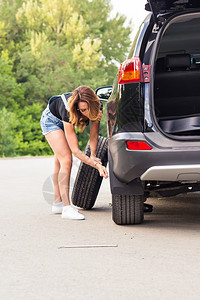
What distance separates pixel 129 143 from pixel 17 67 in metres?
42.7

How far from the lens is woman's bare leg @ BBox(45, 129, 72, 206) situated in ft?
21.2

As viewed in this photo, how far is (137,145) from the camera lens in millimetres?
4941

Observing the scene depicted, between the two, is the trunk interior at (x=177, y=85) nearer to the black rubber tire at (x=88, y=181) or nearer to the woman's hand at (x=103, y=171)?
the woman's hand at (x=103, y=171)

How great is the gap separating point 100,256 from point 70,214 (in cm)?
199

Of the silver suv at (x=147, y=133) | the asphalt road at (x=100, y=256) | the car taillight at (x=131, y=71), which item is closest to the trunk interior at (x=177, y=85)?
the silver suv at (x=147, y=133)

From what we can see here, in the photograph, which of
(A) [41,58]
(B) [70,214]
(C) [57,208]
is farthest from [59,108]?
(A) [41,58]

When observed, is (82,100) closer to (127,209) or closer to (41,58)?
(127,209)

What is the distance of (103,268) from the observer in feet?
13.1

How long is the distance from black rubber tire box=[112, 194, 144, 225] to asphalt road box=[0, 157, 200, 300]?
0.08 m

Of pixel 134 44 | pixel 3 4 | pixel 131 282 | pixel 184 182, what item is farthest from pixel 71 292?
pixel 3 4

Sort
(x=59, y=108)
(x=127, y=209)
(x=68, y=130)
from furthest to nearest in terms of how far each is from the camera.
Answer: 1. (x=59, y=108)
2. (x=68, y=130)
3. (x=127, y=209)

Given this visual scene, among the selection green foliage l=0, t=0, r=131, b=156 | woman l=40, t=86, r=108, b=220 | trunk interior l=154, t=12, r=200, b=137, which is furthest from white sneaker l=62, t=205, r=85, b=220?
green foliage l=0, t=0, r=131, b=156

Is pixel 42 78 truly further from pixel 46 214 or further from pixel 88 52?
pixel 46 214

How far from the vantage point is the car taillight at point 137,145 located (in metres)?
4.90
